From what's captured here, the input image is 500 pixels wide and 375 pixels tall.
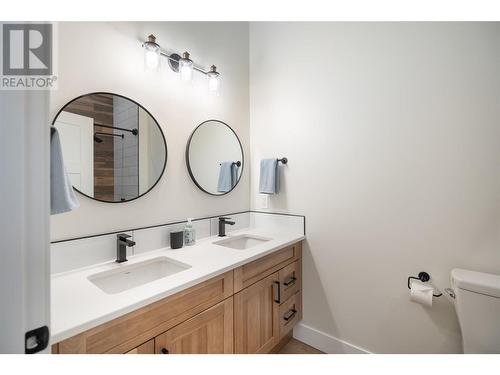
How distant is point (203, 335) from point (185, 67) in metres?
1.58

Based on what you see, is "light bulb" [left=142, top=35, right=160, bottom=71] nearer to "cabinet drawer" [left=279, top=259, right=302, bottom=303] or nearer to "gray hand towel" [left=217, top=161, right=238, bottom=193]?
"gray hand towel" [left=217, top=161, right=238, bottom=193]

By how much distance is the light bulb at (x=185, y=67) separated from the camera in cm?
156

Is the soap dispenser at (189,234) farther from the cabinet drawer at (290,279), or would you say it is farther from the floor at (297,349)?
the floor at (297,349)

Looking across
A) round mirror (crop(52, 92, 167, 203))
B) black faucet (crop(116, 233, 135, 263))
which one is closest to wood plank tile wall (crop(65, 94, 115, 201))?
round mirror (crop(52, 92, 167, 203))

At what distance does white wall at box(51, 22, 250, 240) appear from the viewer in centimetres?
119

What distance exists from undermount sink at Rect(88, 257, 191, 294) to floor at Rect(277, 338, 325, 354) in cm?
108

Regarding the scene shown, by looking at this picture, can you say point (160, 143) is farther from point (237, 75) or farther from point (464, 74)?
point (464, 74)

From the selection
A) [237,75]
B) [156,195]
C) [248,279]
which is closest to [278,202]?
[248,279]

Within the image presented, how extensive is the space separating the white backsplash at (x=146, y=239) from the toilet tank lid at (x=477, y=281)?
927mm

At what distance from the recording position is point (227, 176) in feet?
6.46

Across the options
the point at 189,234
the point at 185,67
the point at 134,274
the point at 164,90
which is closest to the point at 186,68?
the point at 185,67

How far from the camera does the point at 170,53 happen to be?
1566 mm

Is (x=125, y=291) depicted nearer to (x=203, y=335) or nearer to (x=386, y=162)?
(x=203, y=335)
